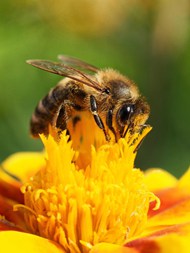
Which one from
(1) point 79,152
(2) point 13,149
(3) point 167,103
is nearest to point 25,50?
(2) point 13,149

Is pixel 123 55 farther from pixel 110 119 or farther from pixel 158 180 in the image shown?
pixel 110 119

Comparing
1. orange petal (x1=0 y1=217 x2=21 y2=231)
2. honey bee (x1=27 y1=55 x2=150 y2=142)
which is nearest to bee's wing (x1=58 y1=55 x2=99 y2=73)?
honey bee (x1=27 y1=55 x2=150 y2=142)

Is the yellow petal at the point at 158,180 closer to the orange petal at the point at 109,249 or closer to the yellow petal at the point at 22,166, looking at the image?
the yellow petal at the point at 22,166

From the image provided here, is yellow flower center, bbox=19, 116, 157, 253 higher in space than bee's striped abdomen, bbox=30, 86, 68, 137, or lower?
lower

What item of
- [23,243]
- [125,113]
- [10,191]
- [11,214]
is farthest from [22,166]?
[23,243]

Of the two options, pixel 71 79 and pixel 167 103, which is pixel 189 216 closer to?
pixel 71 79

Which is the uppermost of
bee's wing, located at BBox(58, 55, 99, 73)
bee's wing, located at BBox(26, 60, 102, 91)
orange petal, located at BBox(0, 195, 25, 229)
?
bee's wing, located at BBox(26, 60, 102, 91)

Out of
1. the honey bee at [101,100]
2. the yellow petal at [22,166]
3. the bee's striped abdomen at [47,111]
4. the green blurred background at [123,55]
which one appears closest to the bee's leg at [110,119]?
the honey bee at [101,100]

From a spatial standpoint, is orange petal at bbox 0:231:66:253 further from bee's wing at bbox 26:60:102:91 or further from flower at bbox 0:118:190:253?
bee's wing at bbox 26:60:102:91
